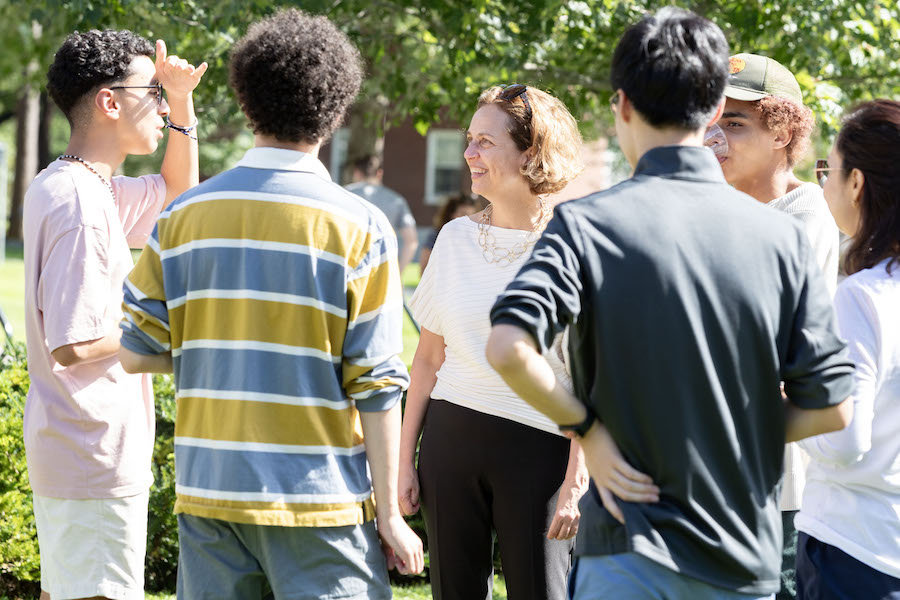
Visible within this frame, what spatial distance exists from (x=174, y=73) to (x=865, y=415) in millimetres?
2103

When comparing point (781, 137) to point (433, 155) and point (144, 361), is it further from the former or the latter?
point (433, 155)

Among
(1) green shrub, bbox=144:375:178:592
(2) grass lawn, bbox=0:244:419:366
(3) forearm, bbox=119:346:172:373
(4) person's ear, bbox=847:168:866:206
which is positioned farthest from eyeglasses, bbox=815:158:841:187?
(2) grass lawn, bbox=0:244:419:366

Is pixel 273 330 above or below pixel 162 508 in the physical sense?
above

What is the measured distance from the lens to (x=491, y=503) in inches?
124

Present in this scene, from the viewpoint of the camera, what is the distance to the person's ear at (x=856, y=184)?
2539mm

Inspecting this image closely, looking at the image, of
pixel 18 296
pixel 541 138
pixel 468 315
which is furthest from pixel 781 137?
pixel 18 296

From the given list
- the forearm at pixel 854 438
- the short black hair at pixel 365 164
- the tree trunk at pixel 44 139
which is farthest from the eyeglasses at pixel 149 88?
the tree trunk at pixel 44 139

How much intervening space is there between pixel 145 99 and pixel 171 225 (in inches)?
37.5

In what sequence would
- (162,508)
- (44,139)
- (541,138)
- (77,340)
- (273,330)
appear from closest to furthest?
(273,330)
(77,340)
(541,138)
(162,508)
(44,139)

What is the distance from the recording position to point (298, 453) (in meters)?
2.25

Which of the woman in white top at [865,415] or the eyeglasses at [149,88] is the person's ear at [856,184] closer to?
the woman in white top at [865,415]

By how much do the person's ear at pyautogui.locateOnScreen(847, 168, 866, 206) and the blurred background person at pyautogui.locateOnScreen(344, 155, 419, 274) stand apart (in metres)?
8.82

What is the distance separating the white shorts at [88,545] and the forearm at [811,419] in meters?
1.79

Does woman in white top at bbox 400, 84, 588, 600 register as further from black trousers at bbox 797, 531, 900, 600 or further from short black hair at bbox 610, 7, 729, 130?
short black hair at bbox 610, 7, 729, 130
